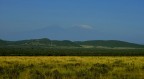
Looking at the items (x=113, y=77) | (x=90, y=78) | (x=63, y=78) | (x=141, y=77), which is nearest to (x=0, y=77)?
(x=63, y=78)

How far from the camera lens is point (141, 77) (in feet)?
61.2

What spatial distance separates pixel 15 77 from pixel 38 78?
1191mm

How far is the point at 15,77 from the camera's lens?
18.0m

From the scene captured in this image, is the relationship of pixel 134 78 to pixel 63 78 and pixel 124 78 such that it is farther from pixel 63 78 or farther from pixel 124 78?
pixel 63 78

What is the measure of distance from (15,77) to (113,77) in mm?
5059

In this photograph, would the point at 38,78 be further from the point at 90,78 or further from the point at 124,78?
the point at 124,78

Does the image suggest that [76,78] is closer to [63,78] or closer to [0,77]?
[63,78]

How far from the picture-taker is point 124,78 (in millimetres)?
18266

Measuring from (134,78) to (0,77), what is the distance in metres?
6.82

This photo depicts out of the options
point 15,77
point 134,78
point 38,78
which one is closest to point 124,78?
point 134,78

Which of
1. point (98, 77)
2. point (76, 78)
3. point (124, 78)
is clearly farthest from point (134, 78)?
point (76, 78)

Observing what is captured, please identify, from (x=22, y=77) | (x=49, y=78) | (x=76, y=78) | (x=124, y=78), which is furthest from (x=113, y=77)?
(x=22, y=77)

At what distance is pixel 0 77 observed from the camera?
708 inches

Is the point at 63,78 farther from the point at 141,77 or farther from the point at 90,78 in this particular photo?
the point at 141,77
